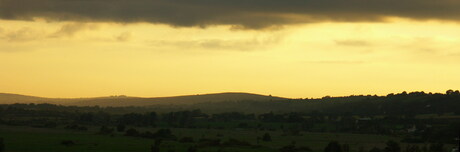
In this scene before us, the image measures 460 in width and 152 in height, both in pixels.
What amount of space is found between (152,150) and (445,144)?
152 feet

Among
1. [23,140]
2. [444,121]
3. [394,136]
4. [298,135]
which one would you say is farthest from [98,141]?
[444,121]

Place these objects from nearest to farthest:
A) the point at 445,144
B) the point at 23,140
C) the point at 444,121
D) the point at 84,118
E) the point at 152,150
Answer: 1. the point at 152,150
2. the point at 23,140
3. the point at 445,144
4. the point at 444,121
5. the point at 84,118

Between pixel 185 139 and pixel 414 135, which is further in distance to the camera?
pixel 414 135

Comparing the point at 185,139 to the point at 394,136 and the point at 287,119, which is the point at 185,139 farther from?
the point at 287,119

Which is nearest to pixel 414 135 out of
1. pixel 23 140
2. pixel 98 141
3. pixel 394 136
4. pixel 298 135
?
pixel 394 136

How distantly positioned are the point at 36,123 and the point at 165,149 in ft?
250

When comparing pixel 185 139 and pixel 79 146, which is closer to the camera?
pixel 79 146

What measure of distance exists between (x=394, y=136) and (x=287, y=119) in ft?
168

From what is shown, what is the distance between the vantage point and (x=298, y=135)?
149625 millimetres

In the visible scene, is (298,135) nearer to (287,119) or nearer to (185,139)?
(185,139)

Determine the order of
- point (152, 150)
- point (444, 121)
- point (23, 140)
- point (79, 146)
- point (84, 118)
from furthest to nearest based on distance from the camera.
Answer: point (84, 118)
point (444, 121)
point (23, 140)
point (79, 146)
point (152, 150)

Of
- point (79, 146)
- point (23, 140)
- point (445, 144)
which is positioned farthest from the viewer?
point (445, 144)

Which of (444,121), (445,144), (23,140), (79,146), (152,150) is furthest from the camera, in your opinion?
(444,121)

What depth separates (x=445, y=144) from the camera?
121938 mm
